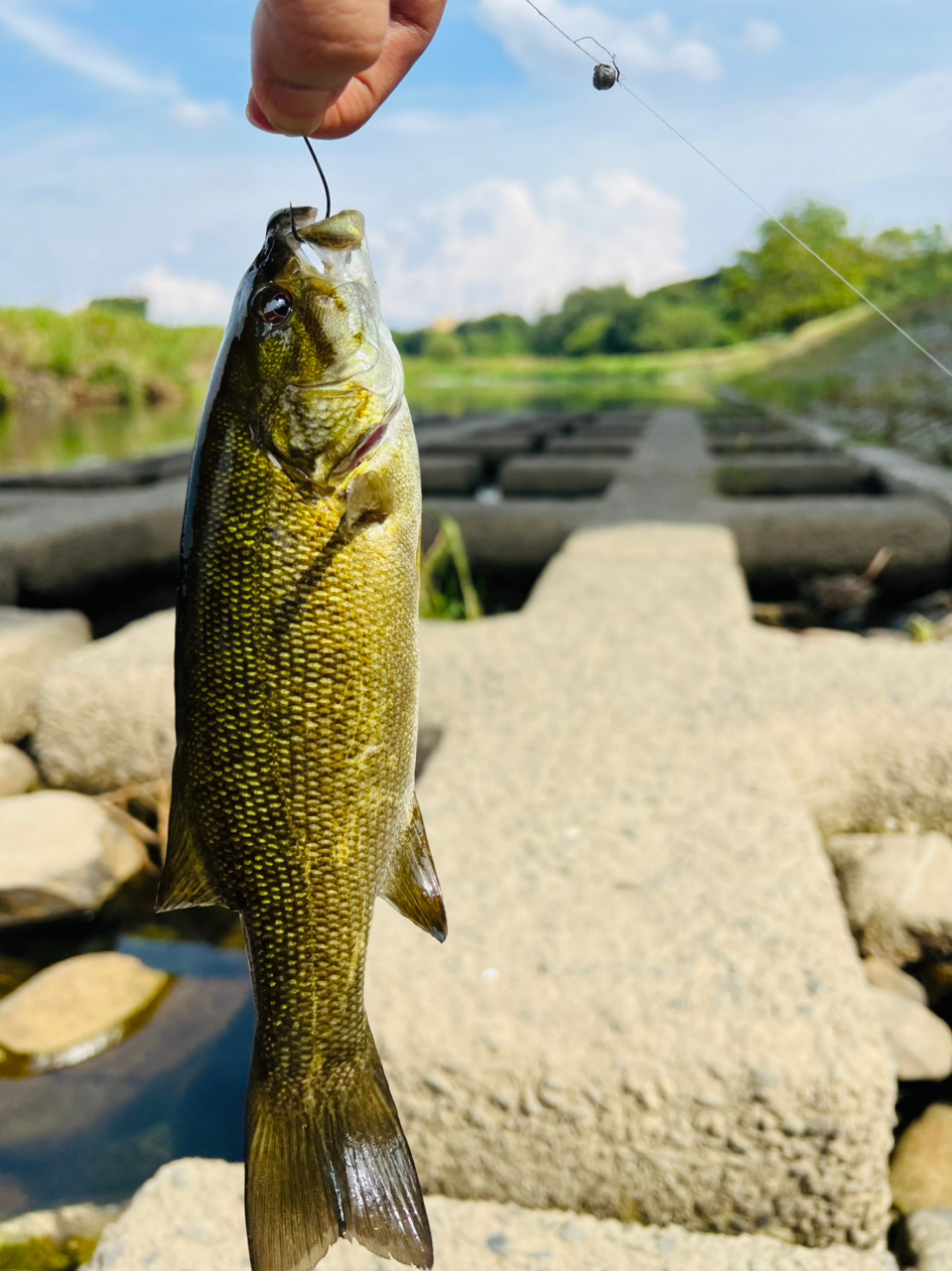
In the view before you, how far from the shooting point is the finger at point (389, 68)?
1.51 meters

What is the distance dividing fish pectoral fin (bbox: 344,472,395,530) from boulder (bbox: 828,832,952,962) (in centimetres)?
207

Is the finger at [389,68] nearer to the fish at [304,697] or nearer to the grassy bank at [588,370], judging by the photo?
the fish at [304,697]

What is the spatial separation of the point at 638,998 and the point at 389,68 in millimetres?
1687

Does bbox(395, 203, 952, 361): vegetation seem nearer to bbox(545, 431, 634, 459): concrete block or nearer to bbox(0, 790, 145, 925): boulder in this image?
bbox(545, 431, 634, 459): concrete block

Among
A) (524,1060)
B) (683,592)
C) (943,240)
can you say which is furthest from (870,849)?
(943,240)

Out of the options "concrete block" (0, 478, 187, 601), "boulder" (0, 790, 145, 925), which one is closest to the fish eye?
"boulder" (0, 790, 145, 925)

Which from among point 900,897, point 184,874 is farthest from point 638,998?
point 900,897

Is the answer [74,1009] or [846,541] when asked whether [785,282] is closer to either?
[846,541]

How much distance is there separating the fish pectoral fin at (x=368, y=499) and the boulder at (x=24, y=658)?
303 centimetres

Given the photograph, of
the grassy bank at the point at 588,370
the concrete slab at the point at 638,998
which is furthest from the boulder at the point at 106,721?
the grassy bank at the point at 588,370

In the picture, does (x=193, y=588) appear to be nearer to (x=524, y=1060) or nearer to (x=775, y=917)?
(x=524, y=1060)

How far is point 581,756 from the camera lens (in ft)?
9.72

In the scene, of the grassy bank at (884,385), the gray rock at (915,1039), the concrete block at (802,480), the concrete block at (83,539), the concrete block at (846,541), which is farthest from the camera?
the grassy bank at (884,385)

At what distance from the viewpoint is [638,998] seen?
6.44 ft
